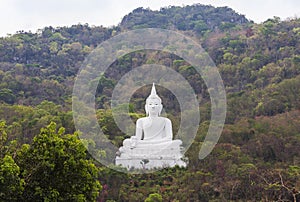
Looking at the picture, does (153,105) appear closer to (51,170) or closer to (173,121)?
(173,121)

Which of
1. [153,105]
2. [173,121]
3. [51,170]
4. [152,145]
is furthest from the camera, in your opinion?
[173,121]

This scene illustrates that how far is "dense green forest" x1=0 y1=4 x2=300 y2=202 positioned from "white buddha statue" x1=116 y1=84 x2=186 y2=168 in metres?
0.61

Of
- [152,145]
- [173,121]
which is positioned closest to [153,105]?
[152,145]

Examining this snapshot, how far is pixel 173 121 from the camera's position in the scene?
20984mm

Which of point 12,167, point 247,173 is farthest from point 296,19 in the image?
point 12,167

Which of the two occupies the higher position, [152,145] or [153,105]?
[153,105]

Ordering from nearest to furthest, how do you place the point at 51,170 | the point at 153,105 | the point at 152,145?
the point at 51,170, the point at 152,145, the point at 153,105

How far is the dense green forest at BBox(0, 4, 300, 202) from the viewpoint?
9281mm

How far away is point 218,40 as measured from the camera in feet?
129

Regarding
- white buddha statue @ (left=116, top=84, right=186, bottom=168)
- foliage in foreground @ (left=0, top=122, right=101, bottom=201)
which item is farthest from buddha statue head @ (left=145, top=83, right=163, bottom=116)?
foliage in foreground @ (left=0, top=122, right=101, bottom=201)

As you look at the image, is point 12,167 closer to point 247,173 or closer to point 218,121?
point 247,173

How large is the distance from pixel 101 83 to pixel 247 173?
1695 cm

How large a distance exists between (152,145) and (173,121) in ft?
13.8

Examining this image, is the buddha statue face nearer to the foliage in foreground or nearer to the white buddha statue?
the white buddha statue
